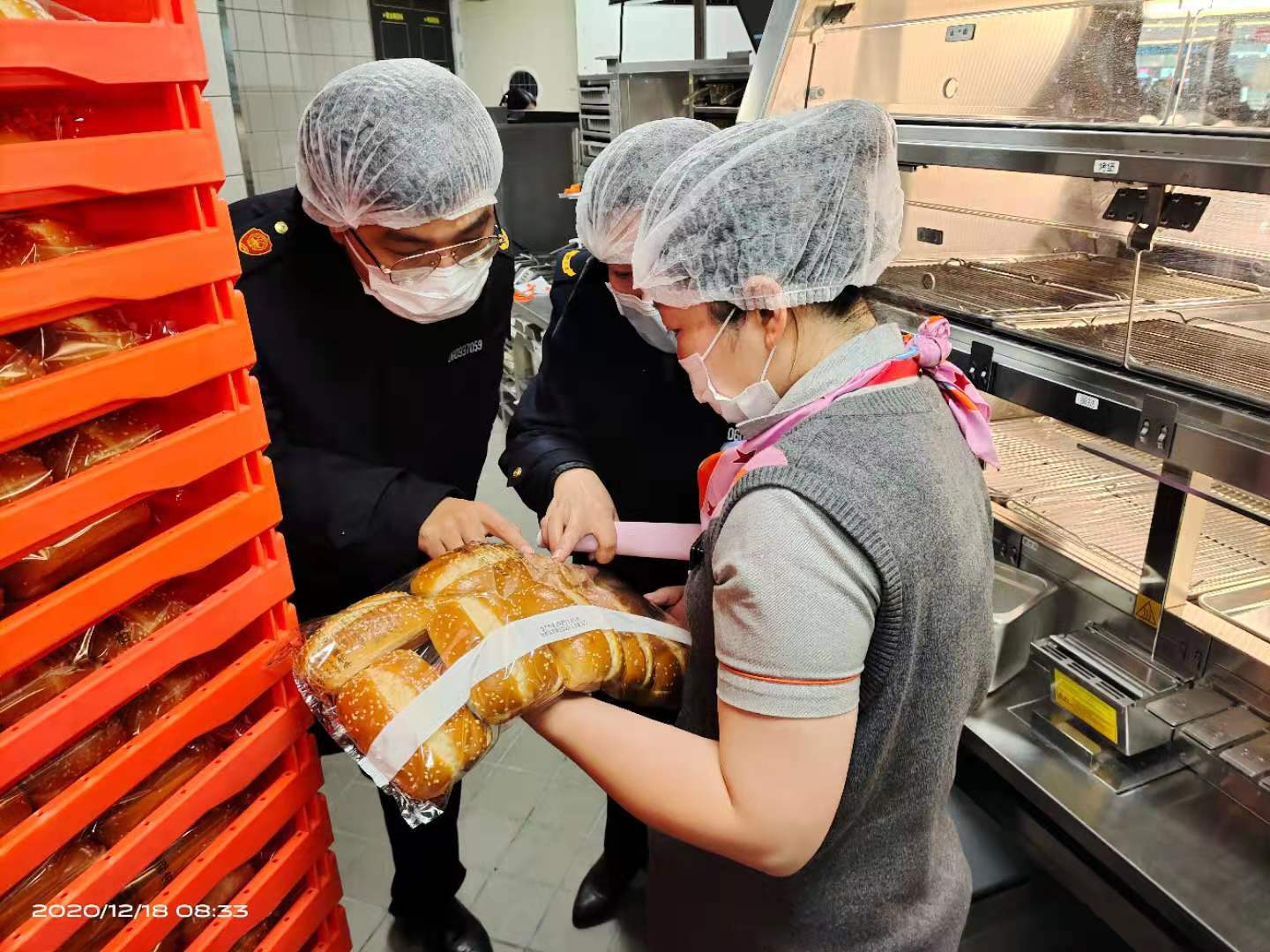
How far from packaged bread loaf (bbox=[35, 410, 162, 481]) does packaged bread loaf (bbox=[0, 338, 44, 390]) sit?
0.26 feet

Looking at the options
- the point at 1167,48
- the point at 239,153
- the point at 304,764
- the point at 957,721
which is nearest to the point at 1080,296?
the point at 1167,48

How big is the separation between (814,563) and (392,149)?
908 millimetres

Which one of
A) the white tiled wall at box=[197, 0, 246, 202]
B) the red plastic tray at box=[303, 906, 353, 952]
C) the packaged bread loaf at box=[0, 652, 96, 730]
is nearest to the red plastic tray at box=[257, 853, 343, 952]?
the red plastic tray at box=[303, 906, 353, 952]

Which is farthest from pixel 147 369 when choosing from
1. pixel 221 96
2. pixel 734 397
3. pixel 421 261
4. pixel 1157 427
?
pixel 221 96

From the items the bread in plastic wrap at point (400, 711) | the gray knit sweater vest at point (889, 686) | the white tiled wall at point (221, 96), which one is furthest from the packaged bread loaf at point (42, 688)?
the white tiled wall at point (221, 96)

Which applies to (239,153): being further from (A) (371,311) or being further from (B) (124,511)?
(B) (124,511)

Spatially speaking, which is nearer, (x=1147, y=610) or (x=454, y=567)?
(x=454, y=567)

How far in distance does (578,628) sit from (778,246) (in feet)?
1.45

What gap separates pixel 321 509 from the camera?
4.33 ft

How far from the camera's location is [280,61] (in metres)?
4.16

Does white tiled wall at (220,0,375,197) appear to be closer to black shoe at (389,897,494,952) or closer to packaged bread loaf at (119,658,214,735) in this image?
black shoe at (389,897,494,952)

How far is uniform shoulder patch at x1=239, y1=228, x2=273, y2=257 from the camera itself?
1357 millimetres

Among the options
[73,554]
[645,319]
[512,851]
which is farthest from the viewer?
[512,851]

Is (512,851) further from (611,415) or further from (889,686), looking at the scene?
(889,686)
